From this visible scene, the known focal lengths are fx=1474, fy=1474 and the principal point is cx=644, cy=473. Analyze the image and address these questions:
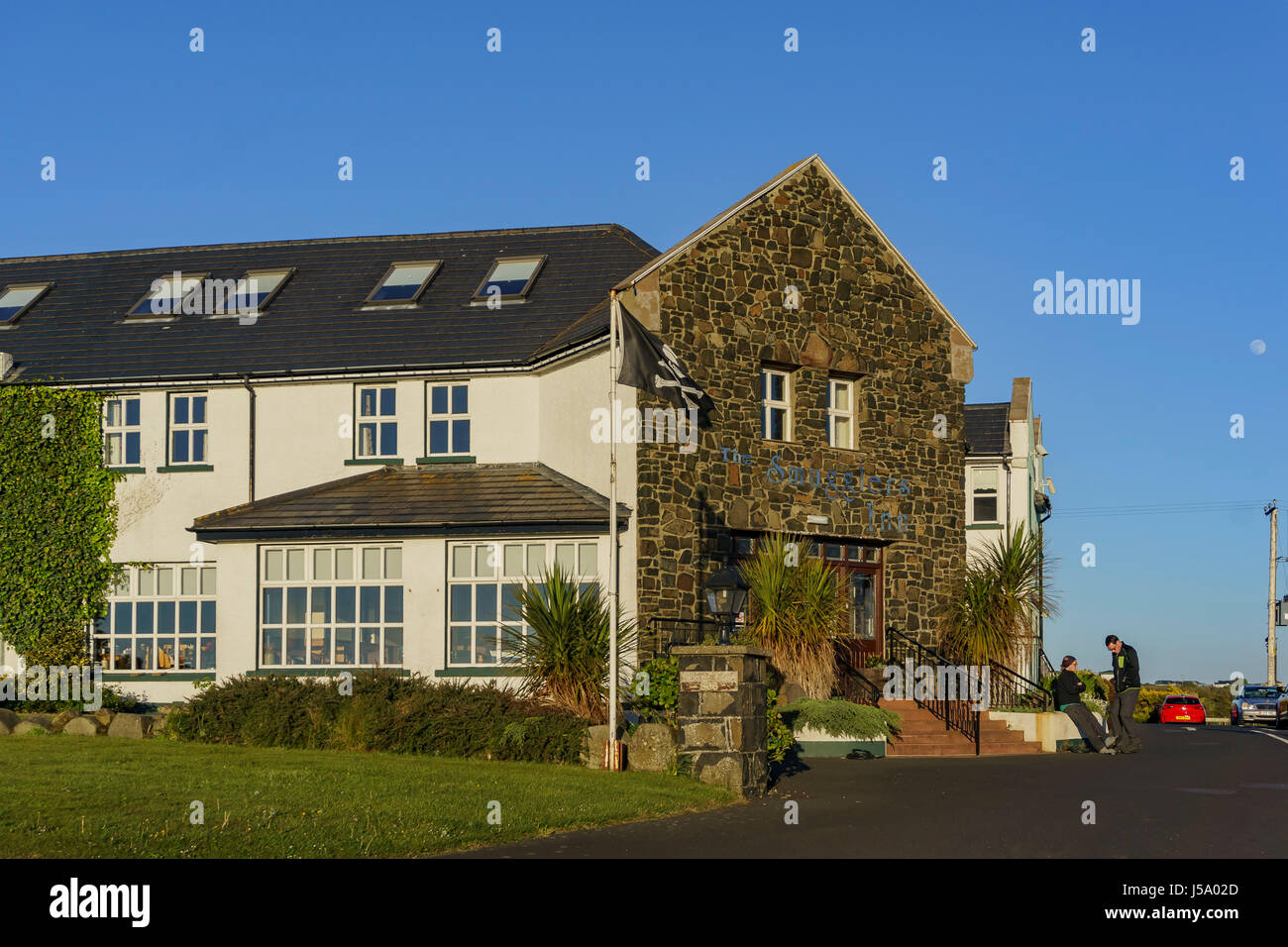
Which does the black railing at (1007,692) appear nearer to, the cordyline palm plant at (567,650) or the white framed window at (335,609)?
the cordyline palm plant at (567,650)

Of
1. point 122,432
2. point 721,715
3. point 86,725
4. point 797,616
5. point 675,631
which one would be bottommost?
point 86,725

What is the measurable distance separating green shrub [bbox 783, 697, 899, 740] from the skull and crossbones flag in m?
4.88

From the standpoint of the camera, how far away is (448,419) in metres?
26.3

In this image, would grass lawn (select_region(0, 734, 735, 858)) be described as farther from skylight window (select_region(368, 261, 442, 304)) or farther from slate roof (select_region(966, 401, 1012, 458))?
slate roof (select_region(966, 401, 1012, 458))

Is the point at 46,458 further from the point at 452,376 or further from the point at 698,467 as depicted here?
the point at 698,467

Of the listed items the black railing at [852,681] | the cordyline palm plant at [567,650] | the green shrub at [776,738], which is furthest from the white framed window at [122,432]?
the green shrub at [776,738]

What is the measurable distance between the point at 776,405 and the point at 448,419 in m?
5.83

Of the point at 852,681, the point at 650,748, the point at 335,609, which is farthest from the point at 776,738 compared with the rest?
the point at 335,609

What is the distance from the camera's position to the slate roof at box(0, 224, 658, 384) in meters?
26.4

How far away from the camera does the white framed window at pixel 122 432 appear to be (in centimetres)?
2709

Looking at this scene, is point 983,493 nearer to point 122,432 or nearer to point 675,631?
point 675,631
